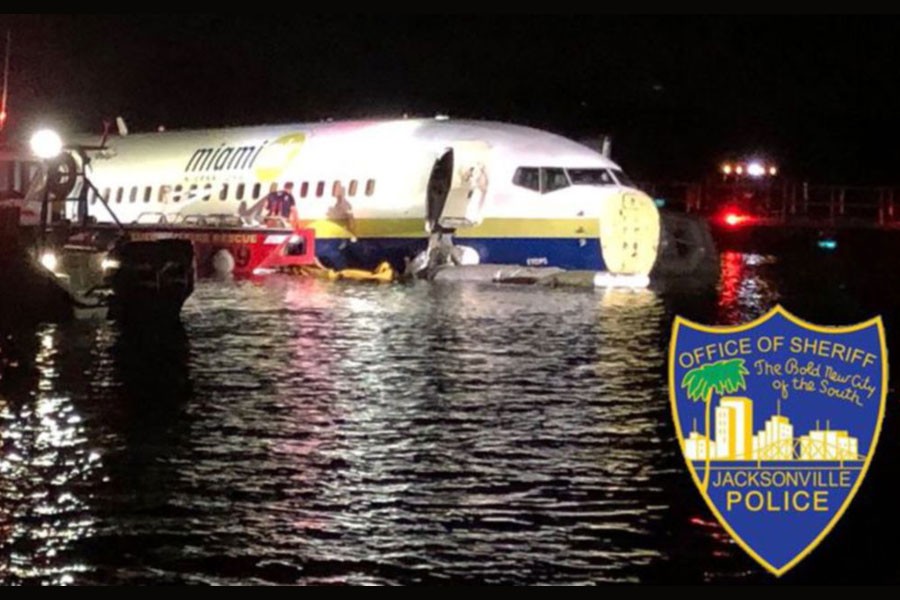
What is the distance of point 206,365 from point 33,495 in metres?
7.66

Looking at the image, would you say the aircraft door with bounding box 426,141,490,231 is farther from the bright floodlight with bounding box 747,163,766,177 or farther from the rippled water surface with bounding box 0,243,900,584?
the bright floodlight with bounding box 747,163,766,177

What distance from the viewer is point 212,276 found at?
3884 cm

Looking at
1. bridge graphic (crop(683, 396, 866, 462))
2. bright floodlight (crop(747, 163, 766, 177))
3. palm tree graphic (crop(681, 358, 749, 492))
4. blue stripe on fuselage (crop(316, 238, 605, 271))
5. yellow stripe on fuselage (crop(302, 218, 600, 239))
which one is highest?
bright floodlight (crop(747, 163, 766, 177))

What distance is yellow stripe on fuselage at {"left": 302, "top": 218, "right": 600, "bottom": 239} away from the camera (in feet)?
120

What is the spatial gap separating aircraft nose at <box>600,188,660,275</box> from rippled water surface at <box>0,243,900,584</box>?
11257mm

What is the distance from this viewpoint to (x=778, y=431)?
11.6 m

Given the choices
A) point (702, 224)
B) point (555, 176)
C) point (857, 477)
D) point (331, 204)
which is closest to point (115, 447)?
point (857, 477)

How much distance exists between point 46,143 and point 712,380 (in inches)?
1028

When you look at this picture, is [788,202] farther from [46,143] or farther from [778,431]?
[778,431]

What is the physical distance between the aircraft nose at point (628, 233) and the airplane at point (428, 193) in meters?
0.02

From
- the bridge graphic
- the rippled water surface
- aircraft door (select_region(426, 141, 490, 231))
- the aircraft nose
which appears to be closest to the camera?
A: the rippled water surface

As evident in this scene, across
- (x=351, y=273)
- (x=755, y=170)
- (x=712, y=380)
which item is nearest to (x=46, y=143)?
(x=351, y=273)

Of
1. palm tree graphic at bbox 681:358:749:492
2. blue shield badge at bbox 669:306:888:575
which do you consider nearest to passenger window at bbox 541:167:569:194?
blue shield badge at bbox 669:306:888:575

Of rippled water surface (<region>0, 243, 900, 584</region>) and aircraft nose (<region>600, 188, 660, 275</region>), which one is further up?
aircraft nose (<region>600, 188, 660, 275</region>)
